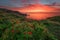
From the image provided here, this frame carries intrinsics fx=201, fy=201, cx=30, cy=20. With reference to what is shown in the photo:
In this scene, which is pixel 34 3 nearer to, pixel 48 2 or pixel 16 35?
pixel 48 2

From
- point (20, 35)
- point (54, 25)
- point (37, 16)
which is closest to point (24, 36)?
point (20, 35)

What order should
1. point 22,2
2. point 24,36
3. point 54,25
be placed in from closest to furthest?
point 24,36, point 54,25, point 22,2

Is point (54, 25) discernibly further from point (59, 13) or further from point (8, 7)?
point (8, 7)

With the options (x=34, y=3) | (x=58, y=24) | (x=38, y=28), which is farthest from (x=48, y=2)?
(x=38, y=28)

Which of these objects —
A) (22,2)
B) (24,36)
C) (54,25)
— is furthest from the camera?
(22,2)

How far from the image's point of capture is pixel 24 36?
3.59 m

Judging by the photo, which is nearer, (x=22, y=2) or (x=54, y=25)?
(x=54, y=25)

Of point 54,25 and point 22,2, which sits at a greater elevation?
point 22,2

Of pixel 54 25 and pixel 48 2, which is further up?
pixel 48 2

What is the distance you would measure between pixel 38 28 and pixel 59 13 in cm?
245

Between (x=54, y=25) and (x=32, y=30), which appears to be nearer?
(x=32, y=30)

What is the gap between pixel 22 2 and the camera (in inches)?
231

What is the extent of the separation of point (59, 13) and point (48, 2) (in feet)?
1.55

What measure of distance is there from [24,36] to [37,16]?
237 cm
